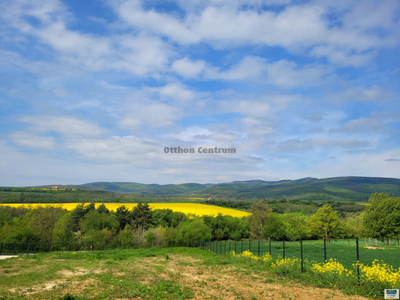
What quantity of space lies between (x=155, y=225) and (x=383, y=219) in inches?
2099

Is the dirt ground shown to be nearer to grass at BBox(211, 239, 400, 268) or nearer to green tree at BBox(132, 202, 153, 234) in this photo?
grass at BBox(211, 239, 400, 268)

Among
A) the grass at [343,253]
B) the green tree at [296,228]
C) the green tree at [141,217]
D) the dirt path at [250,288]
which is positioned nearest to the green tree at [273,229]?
the green tree at [296,228]

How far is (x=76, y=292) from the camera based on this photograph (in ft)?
32.5

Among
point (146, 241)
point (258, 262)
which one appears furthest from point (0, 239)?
point (258, 262)

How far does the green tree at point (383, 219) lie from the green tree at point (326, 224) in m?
11.1

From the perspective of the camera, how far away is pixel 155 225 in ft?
218

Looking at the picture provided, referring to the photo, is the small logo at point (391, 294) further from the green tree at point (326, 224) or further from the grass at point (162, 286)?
the green tree at point (326, 224)

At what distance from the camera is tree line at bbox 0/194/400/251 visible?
151ft

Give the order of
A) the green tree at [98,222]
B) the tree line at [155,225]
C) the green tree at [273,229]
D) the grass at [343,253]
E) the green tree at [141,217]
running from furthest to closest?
the green tree at [273,229] → the green tree at [141,217] → the green tree at [98,222] → the tree line at [155,225] → the grass at [343,253]

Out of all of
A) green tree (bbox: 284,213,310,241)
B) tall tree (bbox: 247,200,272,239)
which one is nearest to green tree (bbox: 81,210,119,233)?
tall tree (bbox: 247,200,272,239)

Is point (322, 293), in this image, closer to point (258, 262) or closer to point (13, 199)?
point (258, 262)

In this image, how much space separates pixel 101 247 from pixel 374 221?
55.5 m

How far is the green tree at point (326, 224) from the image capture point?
6375cm

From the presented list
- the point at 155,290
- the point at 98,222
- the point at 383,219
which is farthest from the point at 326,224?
the point at 155,290
